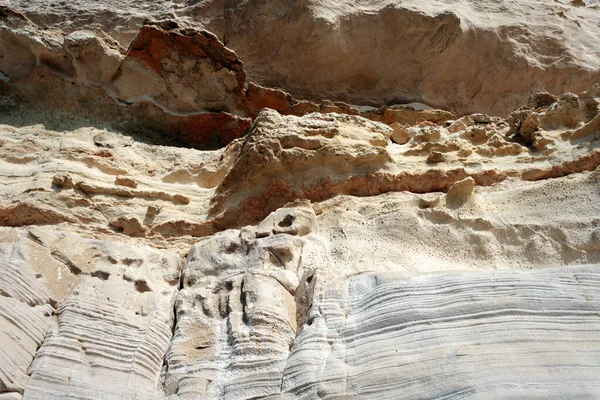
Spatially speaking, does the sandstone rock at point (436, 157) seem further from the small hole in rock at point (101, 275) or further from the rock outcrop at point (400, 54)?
the rock outcrop at point (400, 54)

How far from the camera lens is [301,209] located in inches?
147

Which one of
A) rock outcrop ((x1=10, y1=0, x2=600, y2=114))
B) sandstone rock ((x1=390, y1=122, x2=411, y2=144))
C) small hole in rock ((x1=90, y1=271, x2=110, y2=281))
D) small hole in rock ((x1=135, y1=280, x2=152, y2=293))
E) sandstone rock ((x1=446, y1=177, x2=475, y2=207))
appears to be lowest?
small hole in rock ((x1=135, y1=280, x2=152, y2=293))

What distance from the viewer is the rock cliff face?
2.60 m

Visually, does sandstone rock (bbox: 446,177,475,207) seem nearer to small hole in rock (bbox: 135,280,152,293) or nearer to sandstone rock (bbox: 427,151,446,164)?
sandstone rock (bbox: 427,151,446,164)

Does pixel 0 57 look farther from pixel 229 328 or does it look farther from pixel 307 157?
pixel 229 328

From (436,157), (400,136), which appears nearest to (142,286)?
(436,157)

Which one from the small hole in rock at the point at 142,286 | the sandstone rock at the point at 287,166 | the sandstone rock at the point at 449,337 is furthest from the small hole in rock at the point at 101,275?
the sandstone rock at the point at 449,337

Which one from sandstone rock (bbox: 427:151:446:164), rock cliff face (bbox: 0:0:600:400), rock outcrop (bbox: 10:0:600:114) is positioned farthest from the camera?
rock outcrop (bbox: 10:0:600:114)

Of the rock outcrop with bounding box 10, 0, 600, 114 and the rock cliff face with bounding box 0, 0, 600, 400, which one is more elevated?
the rock outcrop with bounding box 10, 0, 600, 114

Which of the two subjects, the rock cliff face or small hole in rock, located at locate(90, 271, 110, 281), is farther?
small hole in rock, located at locate(90, 271, 110, 281)

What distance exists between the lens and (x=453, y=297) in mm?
2715

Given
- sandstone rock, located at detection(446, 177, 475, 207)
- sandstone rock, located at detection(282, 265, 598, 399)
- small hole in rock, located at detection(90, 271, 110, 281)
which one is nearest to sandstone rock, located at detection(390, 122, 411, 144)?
sandstone rock, located at detection(446, 177, 475, 207)

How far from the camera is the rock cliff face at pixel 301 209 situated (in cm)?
260

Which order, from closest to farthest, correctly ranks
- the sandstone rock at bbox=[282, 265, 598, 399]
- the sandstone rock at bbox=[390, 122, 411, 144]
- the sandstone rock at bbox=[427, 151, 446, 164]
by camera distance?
the sandstone rock at bbox=[282, 265, 598, 399], the sandstone rock at bbox=[427, 151, 446, 164], the sandstone rock at bbox=[390, 122, 411, 144]
